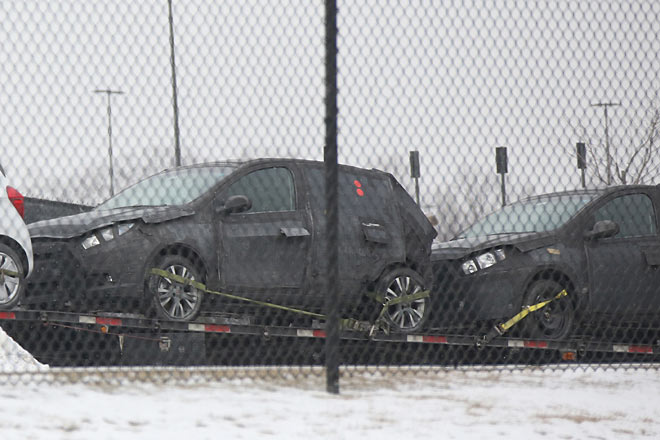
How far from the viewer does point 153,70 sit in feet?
22.2

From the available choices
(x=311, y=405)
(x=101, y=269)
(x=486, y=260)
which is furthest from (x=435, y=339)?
(x=311, y=405)

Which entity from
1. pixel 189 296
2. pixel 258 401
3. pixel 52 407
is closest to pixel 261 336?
pixel 189 296

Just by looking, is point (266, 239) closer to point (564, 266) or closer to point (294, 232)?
point (294, 232)

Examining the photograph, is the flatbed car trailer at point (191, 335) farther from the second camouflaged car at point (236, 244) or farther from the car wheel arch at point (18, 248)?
the car wheel arch at point (18, 248)

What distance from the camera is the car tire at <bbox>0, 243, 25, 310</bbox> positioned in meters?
9.78

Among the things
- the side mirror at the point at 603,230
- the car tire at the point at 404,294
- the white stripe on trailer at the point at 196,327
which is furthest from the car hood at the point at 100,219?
the side mirror at the point at 603,230

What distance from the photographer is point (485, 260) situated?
10188 millimetres

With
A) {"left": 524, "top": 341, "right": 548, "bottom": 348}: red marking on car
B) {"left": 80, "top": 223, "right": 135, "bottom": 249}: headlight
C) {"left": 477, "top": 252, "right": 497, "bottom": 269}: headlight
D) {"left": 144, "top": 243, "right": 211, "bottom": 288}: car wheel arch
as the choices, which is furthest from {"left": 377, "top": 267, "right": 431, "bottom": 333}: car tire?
{"left": 80, "top": 223, "right": 135, "bottom": 249}: headlight

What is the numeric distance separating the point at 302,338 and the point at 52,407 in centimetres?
418

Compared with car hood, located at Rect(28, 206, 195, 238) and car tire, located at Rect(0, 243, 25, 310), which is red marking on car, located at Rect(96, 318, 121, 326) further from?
car tire, located at Rect(0, 243, 25, 310)

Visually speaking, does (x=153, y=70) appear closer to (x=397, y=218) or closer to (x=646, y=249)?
(x=397, y=218)

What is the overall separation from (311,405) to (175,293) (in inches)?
124

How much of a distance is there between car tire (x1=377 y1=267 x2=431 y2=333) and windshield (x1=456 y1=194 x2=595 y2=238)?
1.17 m

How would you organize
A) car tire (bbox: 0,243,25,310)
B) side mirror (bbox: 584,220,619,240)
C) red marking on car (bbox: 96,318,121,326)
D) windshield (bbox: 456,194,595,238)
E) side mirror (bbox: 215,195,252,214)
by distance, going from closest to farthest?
red marking on car (bbox: 96,318,121,326) → side mirror (bbox: 215,195,252,214) → car tire (bbox: 0,243,25,310) → side mirror (bbox: 584,220,619,240) → windshield (bbox: 456,194,595,238)
